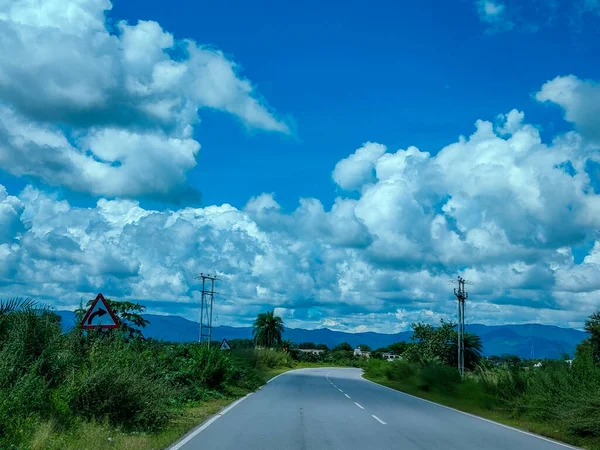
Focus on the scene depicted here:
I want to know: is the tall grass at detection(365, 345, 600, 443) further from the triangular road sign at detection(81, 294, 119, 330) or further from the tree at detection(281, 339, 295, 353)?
the tree at detection(281, 339, 295, 353)

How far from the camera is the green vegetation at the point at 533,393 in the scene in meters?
15.3

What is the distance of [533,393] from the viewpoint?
1984 cm

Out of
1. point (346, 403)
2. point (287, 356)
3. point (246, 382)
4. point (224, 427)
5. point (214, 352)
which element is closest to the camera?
point (224, 427)

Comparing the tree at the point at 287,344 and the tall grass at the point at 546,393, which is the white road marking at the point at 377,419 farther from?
the tree at the point at 287,344

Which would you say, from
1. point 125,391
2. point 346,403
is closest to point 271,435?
point 125,391

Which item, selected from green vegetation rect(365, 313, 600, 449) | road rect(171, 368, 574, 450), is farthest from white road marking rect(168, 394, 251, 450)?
green vegetation rect(365, 313, 600, 449)

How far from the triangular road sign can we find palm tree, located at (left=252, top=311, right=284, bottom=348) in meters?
87.7

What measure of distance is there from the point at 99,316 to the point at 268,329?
8856cm

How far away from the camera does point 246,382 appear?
33.0 meters

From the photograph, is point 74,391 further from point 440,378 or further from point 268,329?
point 268,329

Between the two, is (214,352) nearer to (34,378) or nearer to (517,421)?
(517,421)

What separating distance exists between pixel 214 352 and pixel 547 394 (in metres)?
13.9

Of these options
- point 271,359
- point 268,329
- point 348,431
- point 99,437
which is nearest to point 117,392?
point 99,437

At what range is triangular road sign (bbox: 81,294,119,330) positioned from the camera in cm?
1425
